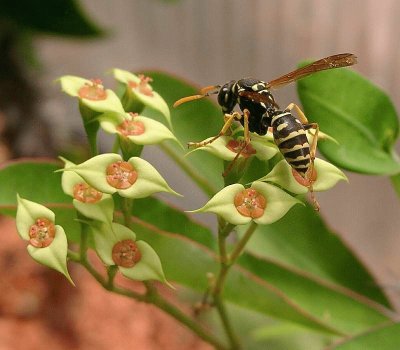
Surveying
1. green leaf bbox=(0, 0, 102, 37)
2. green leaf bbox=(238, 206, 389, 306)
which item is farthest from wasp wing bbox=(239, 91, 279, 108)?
green leaf bbox=(0, 0, 102, 37)

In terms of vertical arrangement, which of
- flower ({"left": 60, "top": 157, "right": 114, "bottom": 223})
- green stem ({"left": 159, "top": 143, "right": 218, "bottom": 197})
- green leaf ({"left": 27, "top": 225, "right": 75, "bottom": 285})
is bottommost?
green stem ({"left": 159, "top": 143, "right": 218, "bottom": 197})

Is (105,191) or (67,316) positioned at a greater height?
(105,191)

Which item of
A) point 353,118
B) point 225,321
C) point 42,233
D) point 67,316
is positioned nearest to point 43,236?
point 42,233

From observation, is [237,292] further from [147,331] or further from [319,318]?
[147,331]

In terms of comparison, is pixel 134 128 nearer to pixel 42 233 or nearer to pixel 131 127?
pixel 131 127

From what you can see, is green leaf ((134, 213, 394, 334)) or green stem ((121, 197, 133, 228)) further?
green leaf ((134, 213, 394, 334))

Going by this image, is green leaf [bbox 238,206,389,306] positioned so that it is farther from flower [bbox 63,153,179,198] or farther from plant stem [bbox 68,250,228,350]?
flower [bbox 63,153,179,198]

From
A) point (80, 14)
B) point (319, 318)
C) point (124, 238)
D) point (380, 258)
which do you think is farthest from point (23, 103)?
point (124, 238)
